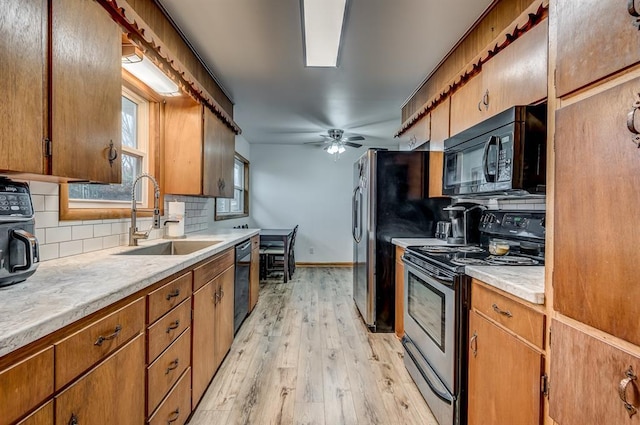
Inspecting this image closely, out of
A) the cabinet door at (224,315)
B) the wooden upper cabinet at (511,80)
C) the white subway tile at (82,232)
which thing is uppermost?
the wooden upper cabinet at (511,80)

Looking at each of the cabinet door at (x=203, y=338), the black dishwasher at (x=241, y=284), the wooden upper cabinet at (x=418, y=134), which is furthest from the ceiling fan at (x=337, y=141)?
the cabinet door at (x=203, y=338)

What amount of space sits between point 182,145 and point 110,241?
1078 millimetres

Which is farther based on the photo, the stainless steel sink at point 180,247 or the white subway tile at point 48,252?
the stainless steel sink at point 180,247

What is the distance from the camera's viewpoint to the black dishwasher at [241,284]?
288cm

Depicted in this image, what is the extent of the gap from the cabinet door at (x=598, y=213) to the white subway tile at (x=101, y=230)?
2.22 meters

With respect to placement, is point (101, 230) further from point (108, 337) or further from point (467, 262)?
point (467, 262)

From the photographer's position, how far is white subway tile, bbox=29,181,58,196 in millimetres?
1537

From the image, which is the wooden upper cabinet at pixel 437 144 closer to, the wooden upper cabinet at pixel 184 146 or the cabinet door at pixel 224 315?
the cabinet door at pixel 224 315

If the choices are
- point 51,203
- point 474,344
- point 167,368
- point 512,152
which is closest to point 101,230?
point 51,203

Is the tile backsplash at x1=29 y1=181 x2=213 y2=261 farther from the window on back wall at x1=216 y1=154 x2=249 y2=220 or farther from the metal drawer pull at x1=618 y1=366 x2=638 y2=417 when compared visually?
the window on back wall at x1=216 y1=154 x2=249 y2=220

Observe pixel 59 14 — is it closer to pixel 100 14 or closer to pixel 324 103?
pixel 100 14

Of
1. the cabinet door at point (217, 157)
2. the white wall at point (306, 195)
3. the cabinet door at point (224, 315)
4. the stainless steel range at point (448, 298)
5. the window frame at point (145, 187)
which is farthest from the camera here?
A: the white wall at point (306, 195)

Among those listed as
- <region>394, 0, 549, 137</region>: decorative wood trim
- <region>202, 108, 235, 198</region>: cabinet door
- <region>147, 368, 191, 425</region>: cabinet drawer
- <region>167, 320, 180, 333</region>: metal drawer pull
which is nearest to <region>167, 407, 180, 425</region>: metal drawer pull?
<region>147, 368, 191, 425</region>: cabinet drawer

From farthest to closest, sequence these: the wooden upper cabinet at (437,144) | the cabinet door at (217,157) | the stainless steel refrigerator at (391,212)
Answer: the stainless steel refrigerator at (391,212), the cabinet door at (217,157), the wooden upper cabinet at (437,144)
